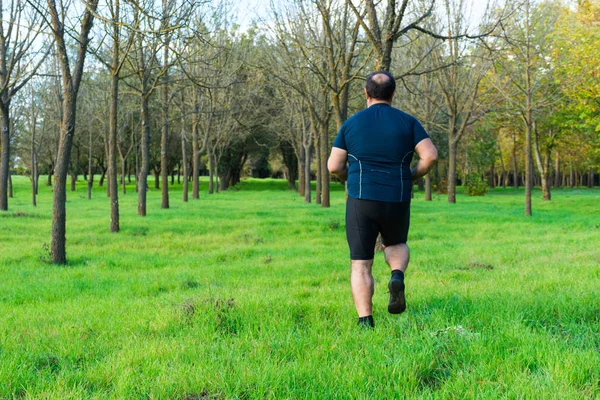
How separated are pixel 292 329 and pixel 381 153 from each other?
1.65m

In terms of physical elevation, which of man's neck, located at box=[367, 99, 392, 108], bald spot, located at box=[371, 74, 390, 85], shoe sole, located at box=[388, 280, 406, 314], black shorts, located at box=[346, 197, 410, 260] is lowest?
shoe sole, located at box=[388, 280, 406, 314]

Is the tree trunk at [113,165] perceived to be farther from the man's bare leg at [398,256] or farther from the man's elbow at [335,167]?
the man's bare leg at [398,256]

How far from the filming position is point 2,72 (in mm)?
17906

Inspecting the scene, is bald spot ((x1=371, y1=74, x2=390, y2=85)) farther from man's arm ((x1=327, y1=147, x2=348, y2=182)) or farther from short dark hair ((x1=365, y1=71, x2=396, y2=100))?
man's arm ((x1=327, y1=147, x2=348, y2=182))

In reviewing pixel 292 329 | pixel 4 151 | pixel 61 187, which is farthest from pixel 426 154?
pixel 4 151

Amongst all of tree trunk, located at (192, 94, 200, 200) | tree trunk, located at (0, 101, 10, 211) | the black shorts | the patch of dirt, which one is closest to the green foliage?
tree trunk, located at (192, 94, 200, 200)

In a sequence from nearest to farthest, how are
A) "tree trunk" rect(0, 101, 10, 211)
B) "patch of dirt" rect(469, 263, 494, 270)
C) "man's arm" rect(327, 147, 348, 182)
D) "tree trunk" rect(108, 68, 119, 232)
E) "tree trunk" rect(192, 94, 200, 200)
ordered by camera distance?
"man's arm" rect(327, 147, 348, 182)
"patch of dirt" rect(469, 263, 494, 270)
"tree trunk" rect(108, 68, 119, 232)
"tree trunk" rect(0, 101, 10, 211)
"tree trunk" rect(192, 94, 200, 200)

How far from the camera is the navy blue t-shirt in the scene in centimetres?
404

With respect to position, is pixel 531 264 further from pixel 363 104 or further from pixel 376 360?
pixel 363 104

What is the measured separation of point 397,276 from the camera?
159 inches

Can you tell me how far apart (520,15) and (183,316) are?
19592mm

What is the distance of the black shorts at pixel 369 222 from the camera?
4.04 m

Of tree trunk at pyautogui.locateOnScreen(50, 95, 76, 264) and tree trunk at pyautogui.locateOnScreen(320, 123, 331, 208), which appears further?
tree trunk at pyautogui.locateOnScreen(320, 123, 331, 208)

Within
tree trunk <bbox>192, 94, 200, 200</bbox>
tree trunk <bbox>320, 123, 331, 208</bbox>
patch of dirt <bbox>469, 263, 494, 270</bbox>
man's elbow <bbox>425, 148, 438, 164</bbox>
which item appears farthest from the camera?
tree trunk <bbox>192, 94, 200, 200</bbox>
